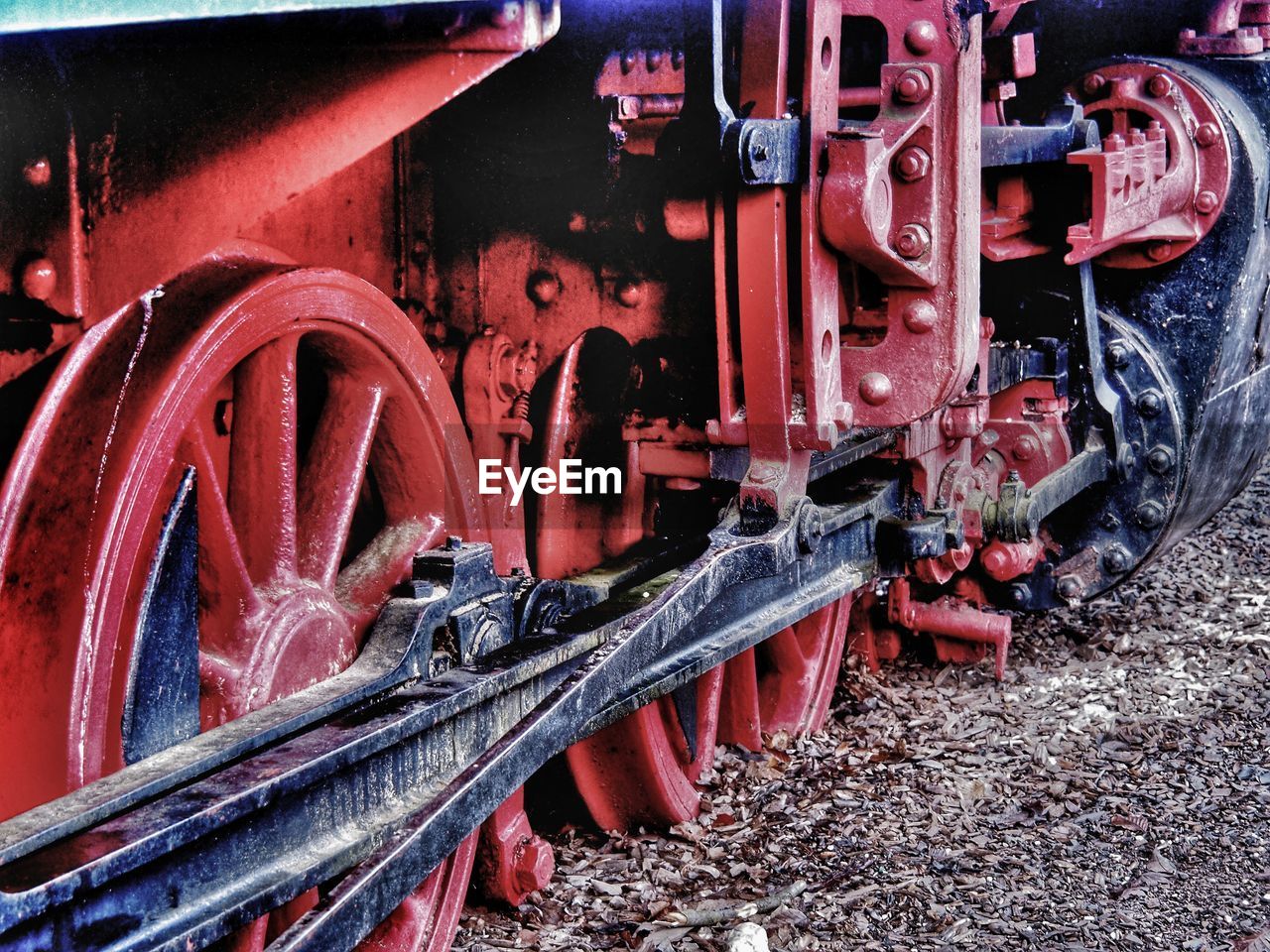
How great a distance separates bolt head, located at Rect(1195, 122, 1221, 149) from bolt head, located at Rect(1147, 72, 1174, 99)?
0.42ft

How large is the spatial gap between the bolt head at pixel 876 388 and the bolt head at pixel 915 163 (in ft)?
1.24

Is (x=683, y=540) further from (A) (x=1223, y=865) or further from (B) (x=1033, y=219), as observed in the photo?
(B) (x=1033, y=219)

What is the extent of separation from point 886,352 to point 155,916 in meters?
1.81

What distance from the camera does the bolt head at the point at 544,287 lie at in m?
2.96

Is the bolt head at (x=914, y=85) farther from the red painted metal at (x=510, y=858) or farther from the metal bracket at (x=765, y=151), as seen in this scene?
the red painted metal at (x=510, y=858)

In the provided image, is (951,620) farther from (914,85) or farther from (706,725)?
(914,85)

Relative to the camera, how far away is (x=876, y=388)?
2.93m

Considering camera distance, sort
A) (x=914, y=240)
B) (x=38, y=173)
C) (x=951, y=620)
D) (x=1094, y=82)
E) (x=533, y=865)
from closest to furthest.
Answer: (x=38, y=173)
(x=533, y=865)
(x=914, y=240)
(x=951, y=620)
(x=1094, y=82)

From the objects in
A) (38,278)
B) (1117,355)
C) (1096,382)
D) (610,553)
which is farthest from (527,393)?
(1117,355)

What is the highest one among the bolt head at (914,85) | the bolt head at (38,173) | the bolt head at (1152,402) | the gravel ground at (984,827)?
the bolt head at (914,85)

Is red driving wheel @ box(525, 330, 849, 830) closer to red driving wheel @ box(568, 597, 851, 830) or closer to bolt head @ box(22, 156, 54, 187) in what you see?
red driving wheel @ box(568, 597, 851, 830)

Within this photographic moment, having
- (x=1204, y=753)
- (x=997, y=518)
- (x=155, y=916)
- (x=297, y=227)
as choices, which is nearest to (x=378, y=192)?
(x=297, y=227)

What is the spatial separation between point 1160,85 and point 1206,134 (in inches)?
7.1

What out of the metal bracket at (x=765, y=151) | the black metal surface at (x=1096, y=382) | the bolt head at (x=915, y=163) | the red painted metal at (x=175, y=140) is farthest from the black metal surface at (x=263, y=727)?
the black metal surface at (x=1096, y=382)
